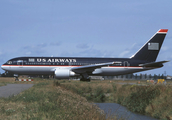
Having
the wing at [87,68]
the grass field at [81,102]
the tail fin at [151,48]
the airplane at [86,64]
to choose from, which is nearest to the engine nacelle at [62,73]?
the airplane at [86,64]

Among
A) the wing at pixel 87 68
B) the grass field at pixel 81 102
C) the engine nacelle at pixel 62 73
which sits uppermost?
the wing at pixel 87 68

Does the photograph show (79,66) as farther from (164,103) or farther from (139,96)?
(164,103)

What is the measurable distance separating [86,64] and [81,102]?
25906 millimetres

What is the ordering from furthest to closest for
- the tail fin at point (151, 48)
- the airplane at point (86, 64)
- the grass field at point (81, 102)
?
the tail fin at point (151, 48), the airplane at point (86, 64), the grass field at point (81, 102)

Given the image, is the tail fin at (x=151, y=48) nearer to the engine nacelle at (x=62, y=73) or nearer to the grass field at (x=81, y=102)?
the engine nacelle at (x=62, y=73)

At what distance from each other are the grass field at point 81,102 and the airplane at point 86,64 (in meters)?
9.25

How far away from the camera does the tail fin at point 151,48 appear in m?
39.2

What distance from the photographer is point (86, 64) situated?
122 ft

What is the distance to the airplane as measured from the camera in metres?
35.5

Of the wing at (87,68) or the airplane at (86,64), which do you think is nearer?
the wing at (87,68)

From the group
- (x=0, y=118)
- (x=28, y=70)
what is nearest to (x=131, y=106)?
(x=0, y=118)

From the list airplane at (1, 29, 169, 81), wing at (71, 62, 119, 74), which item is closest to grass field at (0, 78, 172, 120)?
wing at (71, 62, 119, 74)

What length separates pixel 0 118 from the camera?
28.0 ft

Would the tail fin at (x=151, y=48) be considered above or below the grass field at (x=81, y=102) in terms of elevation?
above
